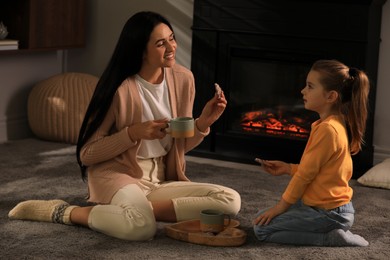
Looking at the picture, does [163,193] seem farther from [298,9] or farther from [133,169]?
[298,9]

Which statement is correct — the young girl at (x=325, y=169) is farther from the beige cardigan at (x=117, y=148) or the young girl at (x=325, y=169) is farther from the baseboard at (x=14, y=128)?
the baseboard at (x=14, y=128)

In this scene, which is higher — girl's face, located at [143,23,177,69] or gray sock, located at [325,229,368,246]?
girl's face, located at [143,23,177,69]

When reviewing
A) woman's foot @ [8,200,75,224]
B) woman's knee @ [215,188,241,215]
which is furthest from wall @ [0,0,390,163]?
woman's foot @ [8,200,75,224]

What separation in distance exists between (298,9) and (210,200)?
1.55 m

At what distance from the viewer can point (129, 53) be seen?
3.09 meters

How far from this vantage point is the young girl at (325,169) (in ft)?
9.38

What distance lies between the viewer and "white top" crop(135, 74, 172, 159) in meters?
Answer: 3.16

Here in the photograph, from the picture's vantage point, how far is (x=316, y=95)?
114 inches

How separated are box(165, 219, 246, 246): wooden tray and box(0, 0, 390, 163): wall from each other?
160 cm

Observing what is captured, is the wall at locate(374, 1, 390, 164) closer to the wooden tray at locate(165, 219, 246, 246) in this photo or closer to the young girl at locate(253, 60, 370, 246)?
the young girl at locate(253, 60, 370, 246)

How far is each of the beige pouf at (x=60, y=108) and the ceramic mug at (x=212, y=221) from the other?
200 cm

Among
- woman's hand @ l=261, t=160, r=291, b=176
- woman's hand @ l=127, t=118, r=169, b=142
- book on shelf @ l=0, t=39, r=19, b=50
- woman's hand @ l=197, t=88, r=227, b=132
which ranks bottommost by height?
woman's hand @ l=261, t=160, r=291, b=176

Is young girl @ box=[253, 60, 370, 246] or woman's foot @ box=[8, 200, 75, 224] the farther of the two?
woman's foot @ box=[8, 200, 75, 224]

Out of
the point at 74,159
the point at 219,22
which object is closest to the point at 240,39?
the point at 219,22
